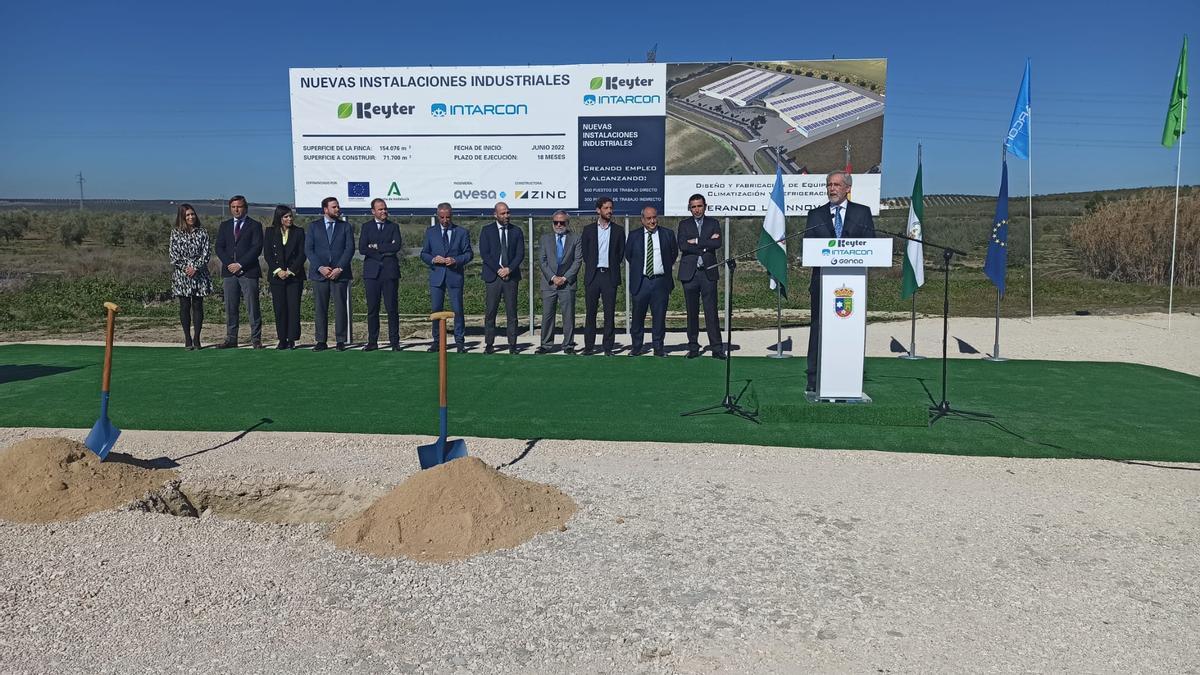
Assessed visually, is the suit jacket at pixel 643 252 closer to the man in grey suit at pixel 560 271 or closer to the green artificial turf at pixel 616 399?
the man in grey suit at pixel 560 271

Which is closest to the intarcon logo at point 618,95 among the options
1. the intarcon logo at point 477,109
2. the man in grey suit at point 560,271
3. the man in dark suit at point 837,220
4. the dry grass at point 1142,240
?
the intarcon logo at point 477,109

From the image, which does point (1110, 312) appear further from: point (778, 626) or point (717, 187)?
point (778, 626)

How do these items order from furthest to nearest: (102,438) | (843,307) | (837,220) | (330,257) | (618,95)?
(618,95) → (330,257) → (837,220) → (843,307) → (102,438)

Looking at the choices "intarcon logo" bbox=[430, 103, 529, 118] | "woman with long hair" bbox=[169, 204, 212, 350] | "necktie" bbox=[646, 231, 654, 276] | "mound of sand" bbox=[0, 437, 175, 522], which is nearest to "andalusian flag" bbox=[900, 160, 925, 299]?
"necktie" bbox=[646, 231, 654, 276]

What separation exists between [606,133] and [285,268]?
4.47m

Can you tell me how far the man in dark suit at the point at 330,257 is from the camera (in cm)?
1163

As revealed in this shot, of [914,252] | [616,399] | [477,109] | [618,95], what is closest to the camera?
[616,399]

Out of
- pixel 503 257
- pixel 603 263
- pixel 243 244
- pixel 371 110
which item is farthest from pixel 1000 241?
pixel 243 244

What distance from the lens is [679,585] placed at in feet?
14.0

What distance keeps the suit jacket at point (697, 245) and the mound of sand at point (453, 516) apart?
5829mm

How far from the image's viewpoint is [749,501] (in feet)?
18.3

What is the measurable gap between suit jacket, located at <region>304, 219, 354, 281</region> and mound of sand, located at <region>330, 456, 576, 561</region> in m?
6.93

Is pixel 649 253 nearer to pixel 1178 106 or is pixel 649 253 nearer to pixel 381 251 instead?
pixel 381 251

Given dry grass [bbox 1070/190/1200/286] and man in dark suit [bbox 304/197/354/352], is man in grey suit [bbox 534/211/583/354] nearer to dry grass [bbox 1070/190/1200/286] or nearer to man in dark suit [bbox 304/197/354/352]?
man in dark suit [bbox 304/197/354/352]
